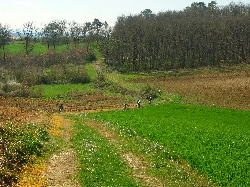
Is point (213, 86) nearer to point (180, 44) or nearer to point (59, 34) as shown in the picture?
point (180, 44)

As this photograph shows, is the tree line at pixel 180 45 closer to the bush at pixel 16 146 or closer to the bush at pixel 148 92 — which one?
the bush at pixel 148 92

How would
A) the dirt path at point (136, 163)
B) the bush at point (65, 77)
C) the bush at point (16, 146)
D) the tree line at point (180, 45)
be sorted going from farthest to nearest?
the tree line at point (180, 45), the bush at point (65, 77), the dirt path at point (136, 163), the bush at point (16, 146)

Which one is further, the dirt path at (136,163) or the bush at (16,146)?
Result: the dirt path at (136,163)

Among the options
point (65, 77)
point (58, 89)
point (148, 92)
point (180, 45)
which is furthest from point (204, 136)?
point (180, 45)

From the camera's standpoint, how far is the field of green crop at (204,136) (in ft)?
62.0

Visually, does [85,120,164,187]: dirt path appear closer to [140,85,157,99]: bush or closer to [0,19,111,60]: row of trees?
[140,85,157,99]: bush

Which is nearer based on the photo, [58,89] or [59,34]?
[58,89]

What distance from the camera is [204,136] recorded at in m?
25.3

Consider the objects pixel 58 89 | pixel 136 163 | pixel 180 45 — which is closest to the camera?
pixel 136 163

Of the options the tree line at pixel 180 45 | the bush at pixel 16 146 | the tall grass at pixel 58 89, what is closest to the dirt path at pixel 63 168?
the bush at pixel 16 146

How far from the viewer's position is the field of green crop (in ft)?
62.0

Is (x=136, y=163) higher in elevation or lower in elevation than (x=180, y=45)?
lower

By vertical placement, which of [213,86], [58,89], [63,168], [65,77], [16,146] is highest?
[65,77]

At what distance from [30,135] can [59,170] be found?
530cm
